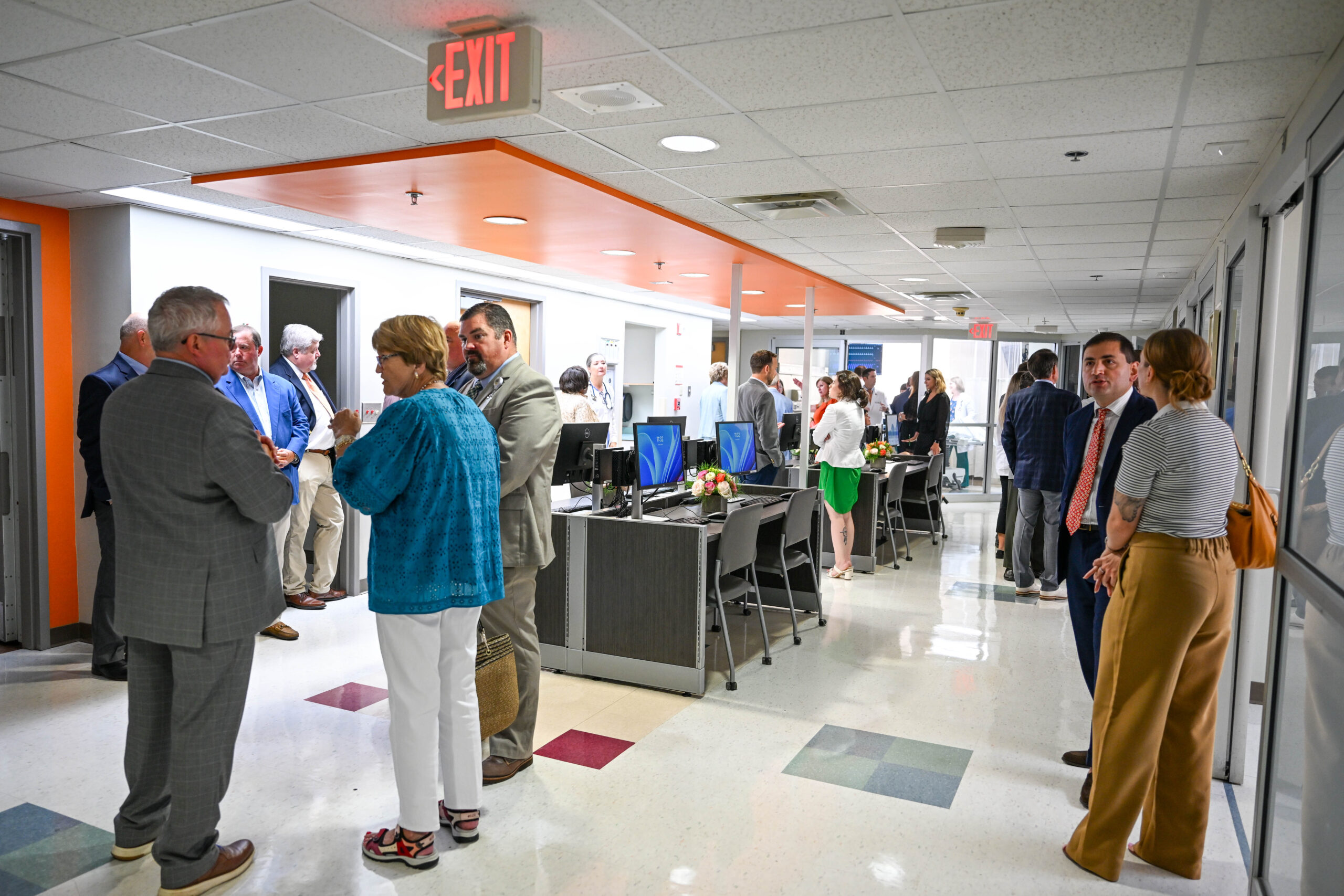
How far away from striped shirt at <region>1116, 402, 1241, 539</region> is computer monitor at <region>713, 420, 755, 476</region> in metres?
3.20

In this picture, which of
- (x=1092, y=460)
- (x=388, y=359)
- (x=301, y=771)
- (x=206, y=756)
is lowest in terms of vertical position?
(x=301, y=771)

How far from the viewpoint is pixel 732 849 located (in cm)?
283

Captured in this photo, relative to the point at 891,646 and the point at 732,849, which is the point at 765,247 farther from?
the point at 732,849

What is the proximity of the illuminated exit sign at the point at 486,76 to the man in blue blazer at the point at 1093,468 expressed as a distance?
2074 millimetres

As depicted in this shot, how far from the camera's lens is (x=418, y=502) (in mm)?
2520

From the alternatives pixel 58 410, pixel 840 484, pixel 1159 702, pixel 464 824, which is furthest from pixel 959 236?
pixel 58 410

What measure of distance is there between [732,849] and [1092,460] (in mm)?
1864

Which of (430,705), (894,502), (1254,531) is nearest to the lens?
(1254,531)

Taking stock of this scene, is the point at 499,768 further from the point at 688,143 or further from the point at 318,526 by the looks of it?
the point at 318,526

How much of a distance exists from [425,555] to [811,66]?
190 centimetres

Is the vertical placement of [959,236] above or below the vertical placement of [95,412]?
above

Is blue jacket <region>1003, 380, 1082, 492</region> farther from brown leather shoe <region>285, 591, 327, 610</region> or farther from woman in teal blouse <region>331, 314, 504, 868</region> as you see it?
brown leather shoe <region>285, 591, 327, 610</region>

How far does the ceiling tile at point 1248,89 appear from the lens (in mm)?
2600

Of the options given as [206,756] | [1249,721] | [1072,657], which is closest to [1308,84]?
[1249,721]
